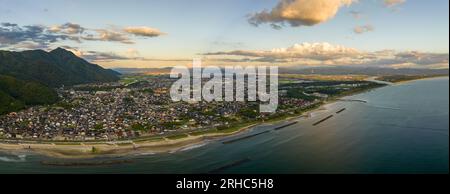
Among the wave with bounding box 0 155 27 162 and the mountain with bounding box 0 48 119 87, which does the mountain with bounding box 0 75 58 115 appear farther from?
the mountain with bounding box 0 48 119 87

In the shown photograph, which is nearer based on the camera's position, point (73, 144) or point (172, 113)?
point (73, 144)

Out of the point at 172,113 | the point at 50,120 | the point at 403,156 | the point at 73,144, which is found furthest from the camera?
the point at 172,113

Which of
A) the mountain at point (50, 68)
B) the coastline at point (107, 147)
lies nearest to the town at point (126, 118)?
the coastline at point (107, 147)

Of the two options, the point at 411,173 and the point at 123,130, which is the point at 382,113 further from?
the point at 123,130

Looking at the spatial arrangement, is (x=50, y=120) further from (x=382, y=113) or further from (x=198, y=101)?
(x=382, y=113)
